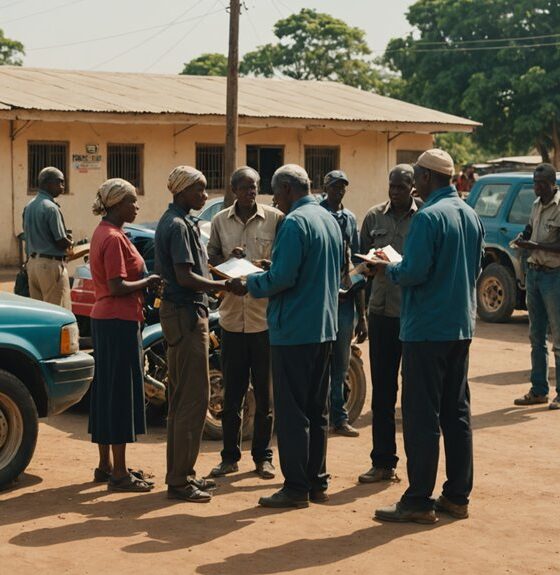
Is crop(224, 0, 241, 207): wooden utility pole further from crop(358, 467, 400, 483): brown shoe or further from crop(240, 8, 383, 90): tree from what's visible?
crop(240, 8, 383, 90): tree

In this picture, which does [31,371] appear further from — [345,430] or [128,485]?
[345,430]

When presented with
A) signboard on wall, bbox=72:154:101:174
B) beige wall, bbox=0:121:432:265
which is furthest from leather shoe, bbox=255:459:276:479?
signboard on wall, bbox=72:154:101:174

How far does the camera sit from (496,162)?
4616cm

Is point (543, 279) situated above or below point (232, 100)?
below

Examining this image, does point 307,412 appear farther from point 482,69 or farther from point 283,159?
point 482,69

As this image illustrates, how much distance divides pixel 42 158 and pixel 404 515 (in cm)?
1887

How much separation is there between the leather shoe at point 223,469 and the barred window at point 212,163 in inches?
758

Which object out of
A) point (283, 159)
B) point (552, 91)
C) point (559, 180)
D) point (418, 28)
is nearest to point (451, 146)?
point (418, 28)

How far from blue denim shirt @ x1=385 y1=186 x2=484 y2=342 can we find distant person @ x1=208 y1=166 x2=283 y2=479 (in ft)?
4.54

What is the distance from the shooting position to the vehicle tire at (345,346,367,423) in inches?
388

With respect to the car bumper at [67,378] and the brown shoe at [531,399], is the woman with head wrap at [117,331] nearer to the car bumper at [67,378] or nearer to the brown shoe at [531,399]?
the car bumper at [67,378]

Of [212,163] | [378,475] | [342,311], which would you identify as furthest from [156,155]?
[378,475]

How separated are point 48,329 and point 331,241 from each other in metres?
1.98

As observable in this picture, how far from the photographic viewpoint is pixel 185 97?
89.7 ft
